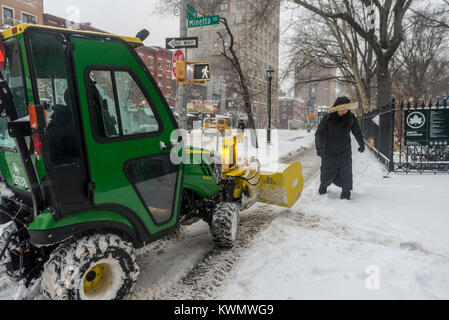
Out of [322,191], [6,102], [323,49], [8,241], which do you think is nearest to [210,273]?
[8,241]

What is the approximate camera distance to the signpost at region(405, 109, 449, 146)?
889cm

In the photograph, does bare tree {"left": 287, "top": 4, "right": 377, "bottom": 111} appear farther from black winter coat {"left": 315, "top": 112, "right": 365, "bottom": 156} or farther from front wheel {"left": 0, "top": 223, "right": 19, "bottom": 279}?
front wheel {"left": 0, "top": 223, "right": 19, "bottom": 279}

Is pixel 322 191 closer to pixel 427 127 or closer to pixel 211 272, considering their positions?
pixel 211 272

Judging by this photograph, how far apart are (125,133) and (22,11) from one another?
32.6 meters

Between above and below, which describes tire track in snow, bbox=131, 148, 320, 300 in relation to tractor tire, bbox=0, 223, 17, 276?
below

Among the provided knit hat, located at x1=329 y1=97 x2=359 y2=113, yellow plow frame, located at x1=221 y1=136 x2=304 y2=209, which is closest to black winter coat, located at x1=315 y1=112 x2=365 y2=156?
knit hat, located at x1=329 y1=97 x2=359 y2=113

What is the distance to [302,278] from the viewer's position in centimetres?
321

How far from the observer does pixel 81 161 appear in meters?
2.51

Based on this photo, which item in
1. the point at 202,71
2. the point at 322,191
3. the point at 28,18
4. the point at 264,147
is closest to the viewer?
the point at 322,191

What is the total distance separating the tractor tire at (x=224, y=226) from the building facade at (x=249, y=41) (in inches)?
507

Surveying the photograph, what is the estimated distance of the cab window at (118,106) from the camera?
8.66 feet
